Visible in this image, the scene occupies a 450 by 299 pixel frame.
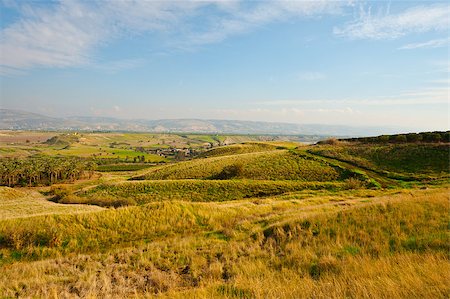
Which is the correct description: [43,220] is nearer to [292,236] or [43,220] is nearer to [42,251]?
[42,251]

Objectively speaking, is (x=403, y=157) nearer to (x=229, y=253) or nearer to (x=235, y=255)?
(x=229, y=253)

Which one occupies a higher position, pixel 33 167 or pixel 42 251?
pixel 42 251

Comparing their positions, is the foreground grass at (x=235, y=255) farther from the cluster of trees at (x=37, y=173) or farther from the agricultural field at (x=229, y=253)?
the cluster of trees at (x=37, y=173)

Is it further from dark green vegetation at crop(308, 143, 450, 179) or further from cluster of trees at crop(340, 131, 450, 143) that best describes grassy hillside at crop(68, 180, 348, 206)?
cluster of trees at crop(340, 131, 450, 143)

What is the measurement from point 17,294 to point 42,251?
6290 millimetres

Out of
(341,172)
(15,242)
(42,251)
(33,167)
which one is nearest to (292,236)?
(42,251)

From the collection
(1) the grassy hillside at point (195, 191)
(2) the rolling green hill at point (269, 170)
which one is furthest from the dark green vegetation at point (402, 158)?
(1) the grassy hillside at point (195, 191)

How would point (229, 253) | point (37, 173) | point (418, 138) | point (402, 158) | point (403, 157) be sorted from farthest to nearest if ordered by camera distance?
point (37, 173) → point (418, 138) → point (403, 157) → point (402, 158) → point (229, 253)

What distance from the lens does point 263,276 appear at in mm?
8906

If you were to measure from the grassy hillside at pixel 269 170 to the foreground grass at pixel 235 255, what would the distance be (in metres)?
39.7

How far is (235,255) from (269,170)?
5045 cm

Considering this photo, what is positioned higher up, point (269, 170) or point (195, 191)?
point (269, 170)

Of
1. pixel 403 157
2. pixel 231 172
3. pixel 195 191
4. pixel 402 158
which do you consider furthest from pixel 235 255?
pixel 403 157

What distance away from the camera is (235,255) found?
456 inches
